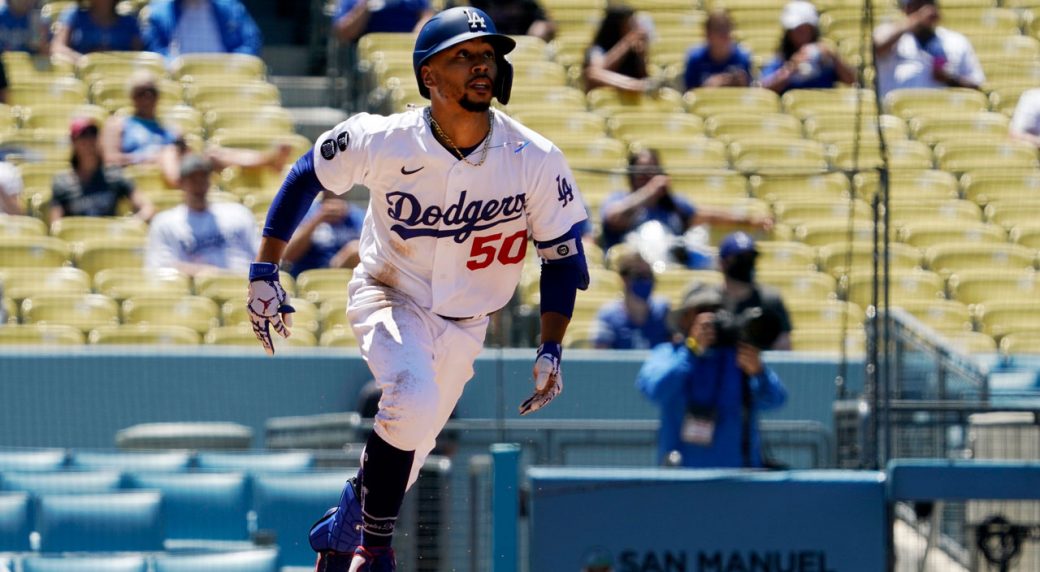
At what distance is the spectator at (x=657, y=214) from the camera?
888 cm

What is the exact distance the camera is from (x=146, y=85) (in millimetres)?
10391

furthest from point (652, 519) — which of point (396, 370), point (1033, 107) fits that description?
point (1033, 107)

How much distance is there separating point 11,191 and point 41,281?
0.66m

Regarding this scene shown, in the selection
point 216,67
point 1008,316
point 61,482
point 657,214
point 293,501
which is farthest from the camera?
point 216,67

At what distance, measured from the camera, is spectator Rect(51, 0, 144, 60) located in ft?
38.5

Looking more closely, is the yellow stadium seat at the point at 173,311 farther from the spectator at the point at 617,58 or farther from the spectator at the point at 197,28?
the spectator at the point at 617,58

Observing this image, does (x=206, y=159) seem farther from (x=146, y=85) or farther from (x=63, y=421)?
(x=63, y=421)

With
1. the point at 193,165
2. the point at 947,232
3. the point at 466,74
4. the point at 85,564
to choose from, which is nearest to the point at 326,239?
the point at 193,165

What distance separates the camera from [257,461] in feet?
27.7

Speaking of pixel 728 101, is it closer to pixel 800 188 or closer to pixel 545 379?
pixel 800 188

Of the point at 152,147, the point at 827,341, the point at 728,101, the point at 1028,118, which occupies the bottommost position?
the point at 827,341

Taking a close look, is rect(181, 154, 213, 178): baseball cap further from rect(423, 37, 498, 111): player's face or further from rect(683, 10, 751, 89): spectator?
rect(423, 37, 498, 111): player's face

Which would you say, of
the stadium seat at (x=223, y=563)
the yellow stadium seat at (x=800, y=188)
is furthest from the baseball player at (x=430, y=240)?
the yellow stadium seat at (x=800, y=188)

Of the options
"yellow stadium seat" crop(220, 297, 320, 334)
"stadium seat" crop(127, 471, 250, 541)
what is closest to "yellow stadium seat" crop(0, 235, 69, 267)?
"yellow stadium seat" crop(220, 297, 320, 334)
